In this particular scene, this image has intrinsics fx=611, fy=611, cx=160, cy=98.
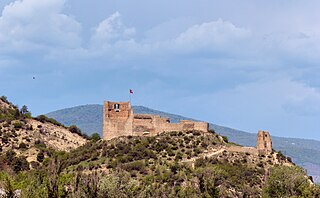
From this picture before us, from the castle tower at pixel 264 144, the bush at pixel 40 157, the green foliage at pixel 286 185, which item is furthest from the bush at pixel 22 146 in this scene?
the green foliage at pixel 286 185

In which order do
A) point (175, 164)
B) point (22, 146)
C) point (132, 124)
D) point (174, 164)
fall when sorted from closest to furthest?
point (175, 164), point (174, 164), point (132, 124), point (22, 146)

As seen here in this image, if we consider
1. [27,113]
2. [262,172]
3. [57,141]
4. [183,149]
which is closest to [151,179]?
[183,149]

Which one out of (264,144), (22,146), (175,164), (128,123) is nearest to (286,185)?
(175,164)

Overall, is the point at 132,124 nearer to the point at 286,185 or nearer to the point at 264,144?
the point at 264,144

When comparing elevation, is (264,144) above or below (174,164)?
above

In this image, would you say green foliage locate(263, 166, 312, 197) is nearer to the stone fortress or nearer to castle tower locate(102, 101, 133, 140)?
the stone fortress

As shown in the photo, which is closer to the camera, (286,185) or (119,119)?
(286,185)

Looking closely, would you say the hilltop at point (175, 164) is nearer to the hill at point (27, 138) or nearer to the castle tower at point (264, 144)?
the hill at point (27, 138)

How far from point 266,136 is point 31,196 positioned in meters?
39.6

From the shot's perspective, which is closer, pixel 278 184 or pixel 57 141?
pixel 278 184

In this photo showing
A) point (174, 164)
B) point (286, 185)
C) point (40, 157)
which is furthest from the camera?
point (40, 157)

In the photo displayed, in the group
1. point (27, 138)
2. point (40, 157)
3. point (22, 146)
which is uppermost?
point (27, 138)

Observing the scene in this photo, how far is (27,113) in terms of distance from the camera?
358 feet

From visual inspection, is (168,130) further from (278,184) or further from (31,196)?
(31,196)
